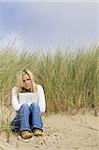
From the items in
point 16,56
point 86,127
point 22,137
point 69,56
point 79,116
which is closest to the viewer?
point 22,137

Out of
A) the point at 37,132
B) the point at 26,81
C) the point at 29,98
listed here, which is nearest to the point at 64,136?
the point at 37,132

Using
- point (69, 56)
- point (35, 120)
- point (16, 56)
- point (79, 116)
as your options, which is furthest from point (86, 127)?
point (16, 56)

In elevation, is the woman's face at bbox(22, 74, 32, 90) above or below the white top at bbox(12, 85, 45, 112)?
above

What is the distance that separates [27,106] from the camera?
455 cm

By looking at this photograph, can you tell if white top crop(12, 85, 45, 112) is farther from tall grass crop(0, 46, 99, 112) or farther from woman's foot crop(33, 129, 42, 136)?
tall grass crop(0, 46, 99, 112)

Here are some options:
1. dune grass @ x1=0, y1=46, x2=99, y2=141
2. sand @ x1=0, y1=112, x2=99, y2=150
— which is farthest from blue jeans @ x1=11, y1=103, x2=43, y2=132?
dune grass @ x1=0, y1=46, x2=99, y2=141

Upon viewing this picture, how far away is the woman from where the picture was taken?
175 inches

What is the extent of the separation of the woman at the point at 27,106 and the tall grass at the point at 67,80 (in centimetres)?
65

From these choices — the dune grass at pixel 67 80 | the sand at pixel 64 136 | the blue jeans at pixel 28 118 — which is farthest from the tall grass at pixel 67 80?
the blue jeans at pixel 28 118

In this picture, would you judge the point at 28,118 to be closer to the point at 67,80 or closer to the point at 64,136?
the point at 64,136

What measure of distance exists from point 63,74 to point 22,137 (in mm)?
1434

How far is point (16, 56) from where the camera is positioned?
6562 mm

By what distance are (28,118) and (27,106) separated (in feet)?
0.49

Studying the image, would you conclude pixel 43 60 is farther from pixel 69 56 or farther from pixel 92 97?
pixel 92 97
